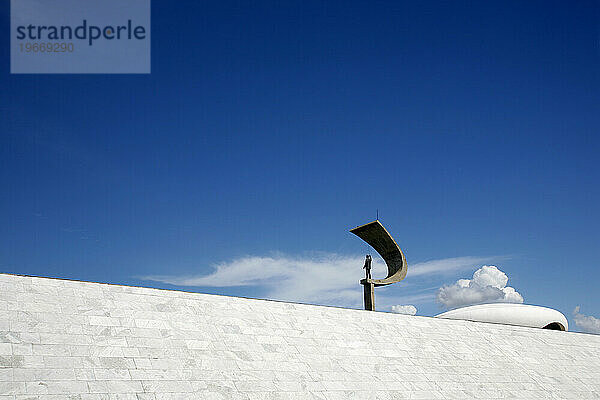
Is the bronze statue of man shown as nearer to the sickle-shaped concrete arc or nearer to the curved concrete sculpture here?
the sickle-shaped concrete arc

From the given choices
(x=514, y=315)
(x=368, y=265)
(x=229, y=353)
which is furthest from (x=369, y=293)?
(x=514, y=315)

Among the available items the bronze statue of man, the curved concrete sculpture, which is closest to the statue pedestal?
the bronze statue of man

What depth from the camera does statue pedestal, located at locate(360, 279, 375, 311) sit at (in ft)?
52.5

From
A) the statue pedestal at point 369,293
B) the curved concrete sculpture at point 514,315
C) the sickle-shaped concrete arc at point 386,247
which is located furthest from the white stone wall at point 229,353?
the curved concrete sculpture at point 514,315

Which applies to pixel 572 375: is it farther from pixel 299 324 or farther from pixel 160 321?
pixel 160 321

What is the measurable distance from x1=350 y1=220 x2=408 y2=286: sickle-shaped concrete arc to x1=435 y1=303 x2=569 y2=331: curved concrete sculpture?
7856mm

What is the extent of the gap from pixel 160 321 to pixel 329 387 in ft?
11.1

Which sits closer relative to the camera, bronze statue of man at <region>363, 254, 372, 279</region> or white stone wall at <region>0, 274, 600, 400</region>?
white stone wall at <region>0, 274, 600, 400</region>

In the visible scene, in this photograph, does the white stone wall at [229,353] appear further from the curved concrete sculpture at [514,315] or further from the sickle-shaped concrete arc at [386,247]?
the curved concrete sculpture at [514,315]

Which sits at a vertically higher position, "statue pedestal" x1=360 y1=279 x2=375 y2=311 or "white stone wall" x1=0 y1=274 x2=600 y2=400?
"statue pedestal" x1=360 y1=279 x2=375 y2=311

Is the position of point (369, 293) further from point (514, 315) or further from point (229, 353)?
point (514, 315)

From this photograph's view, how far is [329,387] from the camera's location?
987 centimetres

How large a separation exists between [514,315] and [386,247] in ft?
30.4

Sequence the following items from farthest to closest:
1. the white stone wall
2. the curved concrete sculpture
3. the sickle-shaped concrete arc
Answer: the curved concrete sculpture → the sickle-shaped concrete arc → the white stone wall
